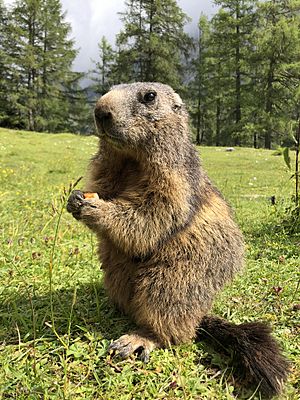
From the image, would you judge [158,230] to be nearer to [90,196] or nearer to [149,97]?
[90,196]

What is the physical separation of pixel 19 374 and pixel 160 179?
1.33 metres

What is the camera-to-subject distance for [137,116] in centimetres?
247

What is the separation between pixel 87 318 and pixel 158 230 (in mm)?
900

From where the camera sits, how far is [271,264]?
4.02m

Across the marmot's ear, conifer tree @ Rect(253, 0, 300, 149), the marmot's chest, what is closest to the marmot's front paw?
the marmot's chest

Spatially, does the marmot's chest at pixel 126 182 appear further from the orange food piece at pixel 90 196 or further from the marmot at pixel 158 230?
the orange food piece at pixel 90 196

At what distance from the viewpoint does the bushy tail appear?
220 cm

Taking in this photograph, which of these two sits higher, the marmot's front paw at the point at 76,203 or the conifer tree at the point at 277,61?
the conifer tree at the point at 277,61

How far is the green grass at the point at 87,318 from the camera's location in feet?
7.07

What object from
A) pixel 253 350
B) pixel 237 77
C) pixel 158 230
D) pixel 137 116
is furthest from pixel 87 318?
pixel 237 77

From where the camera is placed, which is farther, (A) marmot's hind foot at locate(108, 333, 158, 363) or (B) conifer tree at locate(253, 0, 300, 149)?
(B) conifer tree at locate(253, 0, 300, 149)

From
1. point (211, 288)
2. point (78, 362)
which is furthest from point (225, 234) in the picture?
point (78, 362)

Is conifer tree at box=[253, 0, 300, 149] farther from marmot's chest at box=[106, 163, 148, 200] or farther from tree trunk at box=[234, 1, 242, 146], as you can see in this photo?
marmot's chest at box=[106, 163, 148, 200]

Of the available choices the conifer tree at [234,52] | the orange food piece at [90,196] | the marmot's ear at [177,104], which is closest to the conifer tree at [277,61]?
the conifer tree at [234,52]
